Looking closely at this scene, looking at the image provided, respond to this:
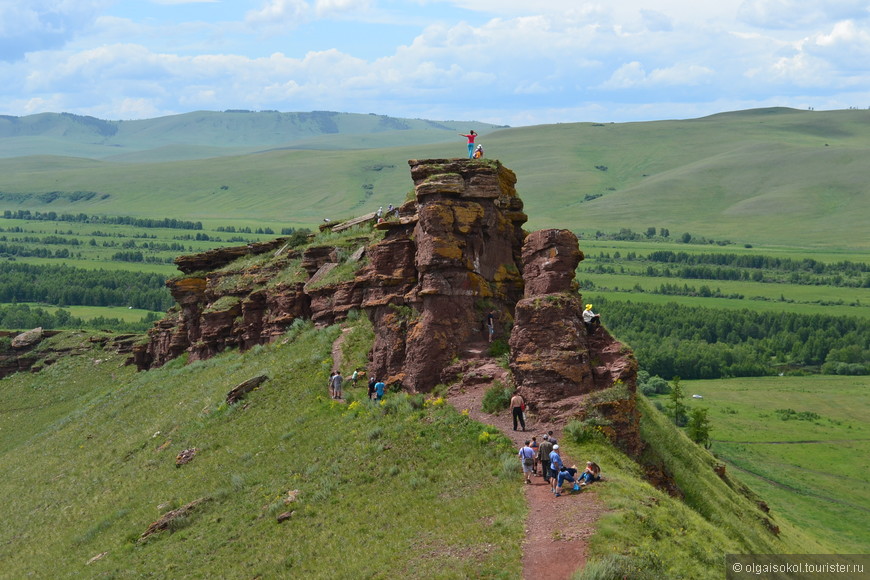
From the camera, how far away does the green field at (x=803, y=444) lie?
299 ft

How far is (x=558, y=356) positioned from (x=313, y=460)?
13.0m

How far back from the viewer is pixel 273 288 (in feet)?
233

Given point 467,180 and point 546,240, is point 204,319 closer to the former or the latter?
point 467,180

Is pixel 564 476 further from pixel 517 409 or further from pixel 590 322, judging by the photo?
pixel 590 322

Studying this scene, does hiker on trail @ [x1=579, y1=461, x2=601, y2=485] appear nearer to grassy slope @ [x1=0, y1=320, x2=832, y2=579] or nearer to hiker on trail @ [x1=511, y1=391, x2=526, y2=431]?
grassy slope @ [x1=0, y1=320, x2=832, y2=579]

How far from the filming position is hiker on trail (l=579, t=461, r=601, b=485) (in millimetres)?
32438

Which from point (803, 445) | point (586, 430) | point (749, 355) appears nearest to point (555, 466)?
point (586, 430)

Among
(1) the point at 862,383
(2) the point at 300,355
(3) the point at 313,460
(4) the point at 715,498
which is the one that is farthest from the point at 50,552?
(1) the point at 862,383

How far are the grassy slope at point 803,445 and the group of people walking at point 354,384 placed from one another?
151ft

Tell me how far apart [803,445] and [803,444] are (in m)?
0.68

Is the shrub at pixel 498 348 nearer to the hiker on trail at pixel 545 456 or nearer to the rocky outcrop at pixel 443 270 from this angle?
the rocky outcrop at pixel 443 270

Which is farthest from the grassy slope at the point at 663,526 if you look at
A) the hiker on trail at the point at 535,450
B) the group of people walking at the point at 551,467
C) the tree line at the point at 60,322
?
the tree line at the point at 60,322

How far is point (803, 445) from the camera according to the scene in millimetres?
121625

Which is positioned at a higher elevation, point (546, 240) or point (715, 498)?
point (546, 240)
